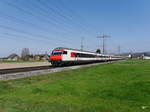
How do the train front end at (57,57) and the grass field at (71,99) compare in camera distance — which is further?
the train front end at (57,57)

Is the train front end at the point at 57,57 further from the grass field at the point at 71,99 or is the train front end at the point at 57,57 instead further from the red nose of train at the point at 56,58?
the grass field at the point at 71,99

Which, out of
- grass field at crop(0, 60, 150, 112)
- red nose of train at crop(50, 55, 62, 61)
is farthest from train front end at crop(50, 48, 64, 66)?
grass field at crop(0, 60, 150, 112)

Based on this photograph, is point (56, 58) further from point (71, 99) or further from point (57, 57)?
point (71, 99)

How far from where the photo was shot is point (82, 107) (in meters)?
6.23

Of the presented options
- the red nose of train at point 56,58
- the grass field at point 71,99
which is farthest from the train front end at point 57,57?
the grass field at point 71,99

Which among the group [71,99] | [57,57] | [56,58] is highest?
[57,57]

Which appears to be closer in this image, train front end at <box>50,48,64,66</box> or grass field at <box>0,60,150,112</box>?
grass field at <box>0,60,150,112</box>

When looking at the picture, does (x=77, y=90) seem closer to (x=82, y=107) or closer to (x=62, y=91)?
(x=62, y=91)

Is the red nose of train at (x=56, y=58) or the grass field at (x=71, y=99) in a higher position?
the red nose of train at (x=56, y=58)

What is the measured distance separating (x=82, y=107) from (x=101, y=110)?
30.3 inches

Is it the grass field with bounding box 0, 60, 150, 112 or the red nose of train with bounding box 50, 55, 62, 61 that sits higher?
the red nose of train with bounding box 50, 55, 62, 61

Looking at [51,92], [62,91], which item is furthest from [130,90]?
[51,92]

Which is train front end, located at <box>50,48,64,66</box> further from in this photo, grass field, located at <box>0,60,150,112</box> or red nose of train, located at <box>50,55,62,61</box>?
grass field, located at <box>0,60,150,112</box>

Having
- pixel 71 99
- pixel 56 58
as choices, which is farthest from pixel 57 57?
pixel 71 99
